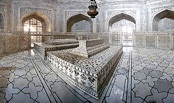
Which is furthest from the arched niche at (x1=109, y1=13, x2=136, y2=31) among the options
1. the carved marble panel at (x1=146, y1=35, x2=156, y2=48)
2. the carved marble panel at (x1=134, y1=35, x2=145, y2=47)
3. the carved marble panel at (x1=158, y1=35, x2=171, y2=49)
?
the carved marble panel at (x1=158, y1=35, x2=171, y2=49)

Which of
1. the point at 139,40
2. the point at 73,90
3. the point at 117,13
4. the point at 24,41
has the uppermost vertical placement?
the point at 117,13

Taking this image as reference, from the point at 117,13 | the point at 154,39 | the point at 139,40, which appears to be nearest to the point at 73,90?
the point at 154,39

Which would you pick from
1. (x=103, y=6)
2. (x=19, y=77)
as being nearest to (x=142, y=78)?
(x=19, y=77)

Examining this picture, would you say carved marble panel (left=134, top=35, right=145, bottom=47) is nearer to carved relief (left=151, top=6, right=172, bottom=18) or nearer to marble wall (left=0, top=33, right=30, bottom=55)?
carved relief (left=151, top=6, right=172, bottom=18)

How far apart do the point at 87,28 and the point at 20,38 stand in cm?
957

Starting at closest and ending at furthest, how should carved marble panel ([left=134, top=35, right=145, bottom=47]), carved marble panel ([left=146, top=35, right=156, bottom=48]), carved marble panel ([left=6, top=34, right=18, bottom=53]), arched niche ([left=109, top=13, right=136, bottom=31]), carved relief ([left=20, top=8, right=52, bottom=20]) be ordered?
carved marble panel ([left=6, top=34, right=18, bottom=53]) < carved marble panel ([left=146, top=35, right=156, bottom=48]) < carved relief ([left=20, top=8, right=52, bottom=20]) < carved marble panel ([left=134, top=35, right=145, bottom=47]) < arched niche ([left=109, top=13, right=136, bottom=31])

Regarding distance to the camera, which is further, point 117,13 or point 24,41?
point 117,13

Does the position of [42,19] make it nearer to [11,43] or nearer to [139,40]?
[11,43]

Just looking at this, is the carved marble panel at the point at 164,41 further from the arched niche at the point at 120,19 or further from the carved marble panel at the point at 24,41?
the carved marble panel at the point at 24,41

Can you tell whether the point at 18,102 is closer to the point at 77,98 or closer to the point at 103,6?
the point at 77,98

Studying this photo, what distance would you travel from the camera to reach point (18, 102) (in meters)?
1.29

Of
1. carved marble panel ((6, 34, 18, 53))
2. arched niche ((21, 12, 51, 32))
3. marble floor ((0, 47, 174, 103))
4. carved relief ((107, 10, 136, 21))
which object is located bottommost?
marble floor ((0, 47, 174, 103))

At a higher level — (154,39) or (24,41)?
(154,39)

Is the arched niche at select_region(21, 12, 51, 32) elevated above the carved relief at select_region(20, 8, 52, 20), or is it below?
below
